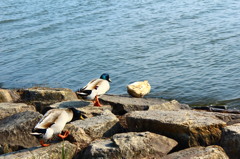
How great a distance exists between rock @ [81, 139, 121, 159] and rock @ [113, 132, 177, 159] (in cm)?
6

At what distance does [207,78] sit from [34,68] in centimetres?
584

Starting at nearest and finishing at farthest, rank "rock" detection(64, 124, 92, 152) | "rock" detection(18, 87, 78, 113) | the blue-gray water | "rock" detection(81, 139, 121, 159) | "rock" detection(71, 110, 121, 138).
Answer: "rock" detection(81, 139, 121, 159)
"rock" detection(64, 124, 92, 152)
"rock" detection(71, 110, 121, 138)
"rock" detection(18, 87, 78, 113)
the blue-gray water

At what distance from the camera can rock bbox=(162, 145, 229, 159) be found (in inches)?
188

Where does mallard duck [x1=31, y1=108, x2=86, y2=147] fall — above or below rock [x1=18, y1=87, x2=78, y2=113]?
above

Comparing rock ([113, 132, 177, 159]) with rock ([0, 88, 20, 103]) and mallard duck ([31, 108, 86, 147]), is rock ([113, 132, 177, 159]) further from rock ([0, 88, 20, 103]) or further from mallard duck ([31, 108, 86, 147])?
rock ([0, 88, 20, 103])

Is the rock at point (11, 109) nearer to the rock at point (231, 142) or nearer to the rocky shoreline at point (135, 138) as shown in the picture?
the rocky shoreline at point (135, 138)

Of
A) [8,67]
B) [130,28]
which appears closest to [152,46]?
[130,28]

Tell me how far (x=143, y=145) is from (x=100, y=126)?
1.07 m

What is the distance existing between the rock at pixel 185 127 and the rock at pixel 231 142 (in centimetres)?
22

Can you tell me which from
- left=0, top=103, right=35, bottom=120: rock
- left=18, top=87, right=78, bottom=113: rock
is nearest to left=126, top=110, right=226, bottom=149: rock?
left=0, top=103, right=35, bottom=120: rock

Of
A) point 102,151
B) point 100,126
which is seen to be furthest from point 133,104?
point 102,151

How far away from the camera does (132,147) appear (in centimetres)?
510

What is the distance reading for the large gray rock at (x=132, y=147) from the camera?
5.08 m

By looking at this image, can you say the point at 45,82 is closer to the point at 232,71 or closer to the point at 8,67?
the point at 8,67
